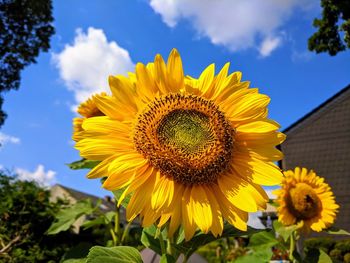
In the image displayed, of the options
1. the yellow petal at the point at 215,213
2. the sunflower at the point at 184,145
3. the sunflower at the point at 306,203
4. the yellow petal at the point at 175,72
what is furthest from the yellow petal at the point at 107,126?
the sunflower at the point at 306,203

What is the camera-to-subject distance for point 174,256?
1.36 meters

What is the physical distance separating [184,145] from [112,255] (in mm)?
410

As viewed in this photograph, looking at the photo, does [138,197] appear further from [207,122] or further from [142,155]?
[207,122]

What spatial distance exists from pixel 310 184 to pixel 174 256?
2.32 m

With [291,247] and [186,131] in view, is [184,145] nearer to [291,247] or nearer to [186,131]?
[186,131]

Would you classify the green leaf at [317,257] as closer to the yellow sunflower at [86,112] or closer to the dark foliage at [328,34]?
the yellow sunflower at [86,112]

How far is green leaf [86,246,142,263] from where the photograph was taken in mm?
1197

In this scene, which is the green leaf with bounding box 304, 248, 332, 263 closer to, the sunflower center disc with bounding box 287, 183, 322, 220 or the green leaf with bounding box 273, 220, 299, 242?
the green leaf with bounding box 273, 220, 299, 242

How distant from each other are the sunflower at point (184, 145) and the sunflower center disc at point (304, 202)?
78.6 inches

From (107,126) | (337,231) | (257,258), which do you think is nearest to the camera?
(107,126)

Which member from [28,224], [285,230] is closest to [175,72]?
[285,230]

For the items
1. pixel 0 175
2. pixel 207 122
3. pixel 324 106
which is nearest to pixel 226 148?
pixel 207 122

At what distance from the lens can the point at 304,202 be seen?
10.5 feet

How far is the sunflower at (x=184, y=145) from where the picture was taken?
1.25 meters
